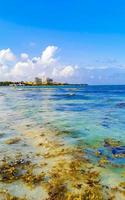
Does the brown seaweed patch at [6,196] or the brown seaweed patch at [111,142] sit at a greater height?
the brown seaweed patch at [111,142]

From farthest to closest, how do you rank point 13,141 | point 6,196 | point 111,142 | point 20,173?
point 13,141 < point 111,142 < point 20,173 < point 6,196

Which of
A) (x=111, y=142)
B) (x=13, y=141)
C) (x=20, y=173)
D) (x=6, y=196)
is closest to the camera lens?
(x=6, y=196)

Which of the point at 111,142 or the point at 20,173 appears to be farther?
the point at 111,142

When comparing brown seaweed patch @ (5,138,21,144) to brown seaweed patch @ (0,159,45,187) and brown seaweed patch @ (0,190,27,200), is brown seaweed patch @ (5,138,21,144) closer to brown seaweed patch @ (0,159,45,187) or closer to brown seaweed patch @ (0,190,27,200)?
brown seaweed patch @ (0,159,45,187)

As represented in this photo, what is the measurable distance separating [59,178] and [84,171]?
1.54 meters

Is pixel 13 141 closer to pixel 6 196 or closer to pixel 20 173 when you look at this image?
pixel 20 173

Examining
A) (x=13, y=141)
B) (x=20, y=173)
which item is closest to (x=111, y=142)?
(x=13, y=141)

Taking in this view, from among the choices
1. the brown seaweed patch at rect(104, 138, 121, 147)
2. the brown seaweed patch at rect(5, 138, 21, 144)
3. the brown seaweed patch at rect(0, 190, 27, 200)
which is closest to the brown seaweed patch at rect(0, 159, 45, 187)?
the brown seaweed patch at rect(0, 190, 27, 200)

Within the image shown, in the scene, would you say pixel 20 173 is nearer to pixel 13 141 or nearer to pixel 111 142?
pixel 13 141

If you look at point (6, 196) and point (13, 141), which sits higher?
point (13, 141)

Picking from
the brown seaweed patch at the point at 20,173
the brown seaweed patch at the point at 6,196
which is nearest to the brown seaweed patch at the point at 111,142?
the brown seaweed patch at the point at 20,173

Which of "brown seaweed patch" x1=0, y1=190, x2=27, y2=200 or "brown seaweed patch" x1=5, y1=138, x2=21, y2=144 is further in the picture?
"brown seaweed patch" x1=5, y1=138, x2=21, y2=144

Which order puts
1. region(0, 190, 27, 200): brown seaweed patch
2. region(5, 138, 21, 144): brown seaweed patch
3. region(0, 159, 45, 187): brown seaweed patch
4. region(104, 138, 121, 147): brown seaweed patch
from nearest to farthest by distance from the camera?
region(0, 190, 27, 200): brown seaweed patch
region(0, 159, 45, 187): brown seaweed patch
region(104, 138, 121, 147): brown seaweed patch
region(5, 138, 21, 144): brown seaweed patch

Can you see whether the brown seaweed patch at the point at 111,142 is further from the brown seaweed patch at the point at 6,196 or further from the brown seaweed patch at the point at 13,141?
the brown seaweed patch at the point at 6,196
